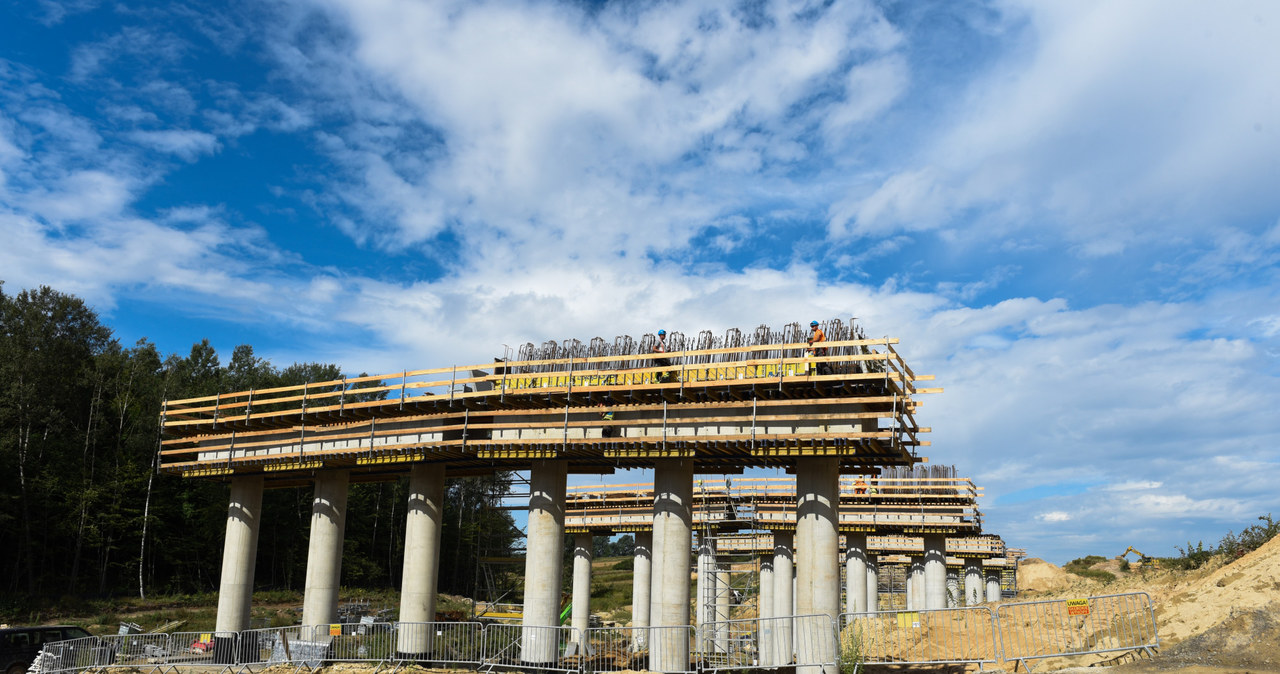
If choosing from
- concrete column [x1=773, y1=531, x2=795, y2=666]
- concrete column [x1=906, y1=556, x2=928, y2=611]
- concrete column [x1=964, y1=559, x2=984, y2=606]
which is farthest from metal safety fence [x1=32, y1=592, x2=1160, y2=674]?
concrete column [x1=964, y1=559, x2=984, y2=606]

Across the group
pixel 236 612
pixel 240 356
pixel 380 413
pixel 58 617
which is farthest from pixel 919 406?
pixel 240 356

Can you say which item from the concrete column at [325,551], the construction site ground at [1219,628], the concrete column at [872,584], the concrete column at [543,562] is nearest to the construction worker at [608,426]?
the concrete column at [543,562]

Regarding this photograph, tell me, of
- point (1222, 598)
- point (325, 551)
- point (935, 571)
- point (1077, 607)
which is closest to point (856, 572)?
point (935, 571)

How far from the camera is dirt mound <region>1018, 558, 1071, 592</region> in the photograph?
7238cm

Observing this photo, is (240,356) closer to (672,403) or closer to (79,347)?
(79,347)

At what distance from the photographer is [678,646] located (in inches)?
828

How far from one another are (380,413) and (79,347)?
111ft

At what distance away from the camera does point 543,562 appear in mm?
23375

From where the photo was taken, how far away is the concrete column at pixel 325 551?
27656mm

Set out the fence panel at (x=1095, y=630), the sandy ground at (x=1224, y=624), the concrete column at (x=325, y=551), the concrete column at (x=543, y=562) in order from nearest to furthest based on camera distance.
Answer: the sandy ground at (x=1224, y=624)
the fence panel at (x=1095, y=630)
the concrete column at (x=543, y=562)
the concrete column at (x=325, y=551)

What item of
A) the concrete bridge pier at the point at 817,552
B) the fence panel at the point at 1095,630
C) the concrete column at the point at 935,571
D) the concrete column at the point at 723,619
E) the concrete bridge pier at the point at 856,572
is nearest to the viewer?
the fence panel at the point at 1095,630

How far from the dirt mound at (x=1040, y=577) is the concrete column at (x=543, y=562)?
61953mm

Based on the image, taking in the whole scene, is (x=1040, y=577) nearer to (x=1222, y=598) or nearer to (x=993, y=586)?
(x=993, y=586)

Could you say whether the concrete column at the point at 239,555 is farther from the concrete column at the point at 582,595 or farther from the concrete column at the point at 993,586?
the concrete column at the point at 993,586
